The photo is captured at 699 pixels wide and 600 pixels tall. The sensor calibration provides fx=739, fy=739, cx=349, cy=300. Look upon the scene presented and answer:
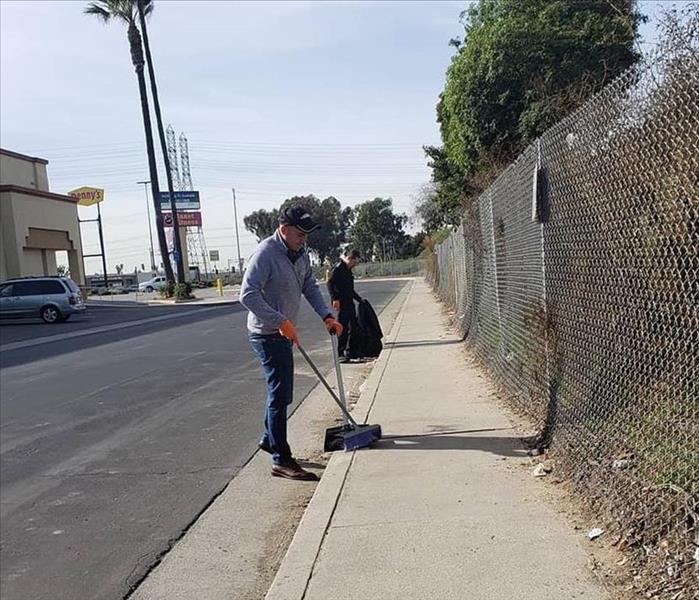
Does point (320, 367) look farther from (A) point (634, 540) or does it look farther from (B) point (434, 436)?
(A) point (634, 540)

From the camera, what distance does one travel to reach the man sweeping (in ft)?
17.4

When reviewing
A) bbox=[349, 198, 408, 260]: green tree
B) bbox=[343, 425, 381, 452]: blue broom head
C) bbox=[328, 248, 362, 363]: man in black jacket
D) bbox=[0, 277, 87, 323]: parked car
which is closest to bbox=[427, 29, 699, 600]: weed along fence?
bbox=[343, 425, 381, 452]: blue broom head

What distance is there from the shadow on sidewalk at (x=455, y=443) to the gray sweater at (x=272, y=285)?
133cm

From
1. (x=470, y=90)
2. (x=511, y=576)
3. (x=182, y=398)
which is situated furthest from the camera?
(x=470, y=90)

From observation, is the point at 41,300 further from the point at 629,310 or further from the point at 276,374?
the point at 629,310

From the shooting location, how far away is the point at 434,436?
602cm

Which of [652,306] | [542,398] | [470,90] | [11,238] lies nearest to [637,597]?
[652,306]

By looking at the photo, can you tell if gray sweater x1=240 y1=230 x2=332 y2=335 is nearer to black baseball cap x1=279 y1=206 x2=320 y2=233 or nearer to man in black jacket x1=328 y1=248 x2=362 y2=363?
black baseball cap x1=279 y1=206 x2=320 y2=233

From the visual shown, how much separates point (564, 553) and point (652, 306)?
127 centimetres

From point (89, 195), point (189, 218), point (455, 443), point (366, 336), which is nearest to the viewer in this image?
point (455, 443)

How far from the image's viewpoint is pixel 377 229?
317ft

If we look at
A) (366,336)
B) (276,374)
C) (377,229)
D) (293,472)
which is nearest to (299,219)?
(276,374)

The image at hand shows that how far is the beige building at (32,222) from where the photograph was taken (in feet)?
116

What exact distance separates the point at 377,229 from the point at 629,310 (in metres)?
93.4
